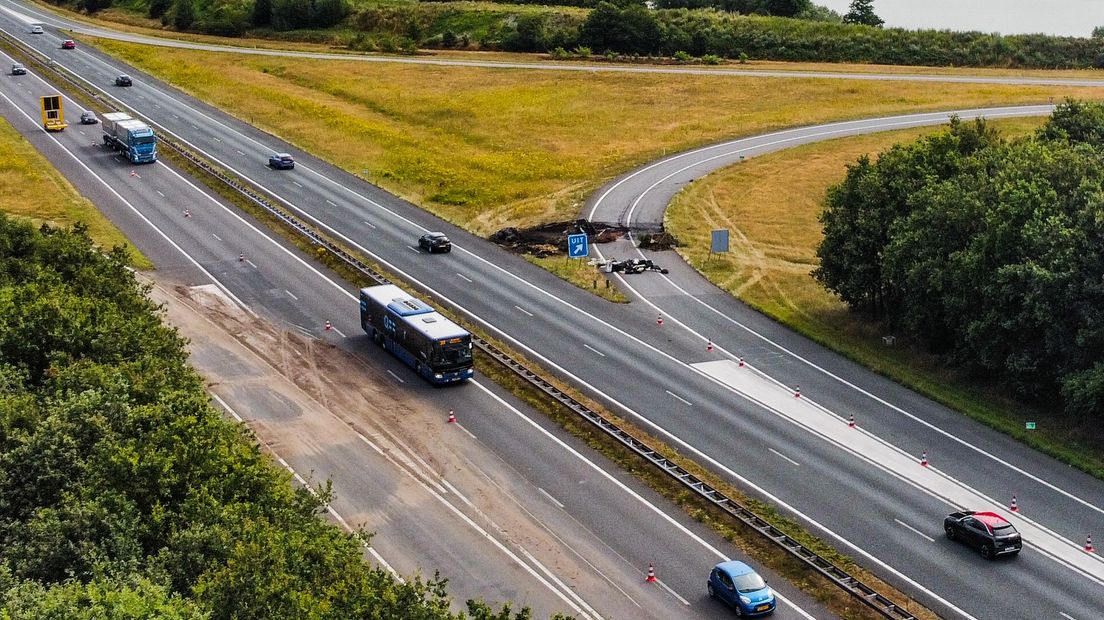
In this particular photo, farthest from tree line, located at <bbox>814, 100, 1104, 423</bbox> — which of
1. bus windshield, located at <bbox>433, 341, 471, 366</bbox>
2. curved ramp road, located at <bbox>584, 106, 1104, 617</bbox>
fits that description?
bus windshield, located at <bbox>433, 341, 471, 366</bbox>

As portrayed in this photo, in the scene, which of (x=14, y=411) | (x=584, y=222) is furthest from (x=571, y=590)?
(x=584, y=222)

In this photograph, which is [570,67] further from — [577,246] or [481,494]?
[481,494]

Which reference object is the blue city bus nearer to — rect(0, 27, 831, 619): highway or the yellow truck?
rect(0, 27, 831, 619): highway

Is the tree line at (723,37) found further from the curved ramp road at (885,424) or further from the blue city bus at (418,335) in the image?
the blue city bus at (418,335)

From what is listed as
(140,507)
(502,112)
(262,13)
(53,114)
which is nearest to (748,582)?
(140,507)

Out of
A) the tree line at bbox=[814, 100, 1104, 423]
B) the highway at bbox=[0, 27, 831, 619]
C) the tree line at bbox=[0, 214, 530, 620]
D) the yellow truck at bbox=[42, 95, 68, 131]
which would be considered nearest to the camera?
the tree line at bbox=[0, 214, 530, 620]

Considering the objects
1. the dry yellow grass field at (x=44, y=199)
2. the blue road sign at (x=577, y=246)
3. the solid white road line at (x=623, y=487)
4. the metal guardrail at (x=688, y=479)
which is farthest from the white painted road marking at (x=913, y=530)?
the dry yellow grass field at (x=44, y=199)
